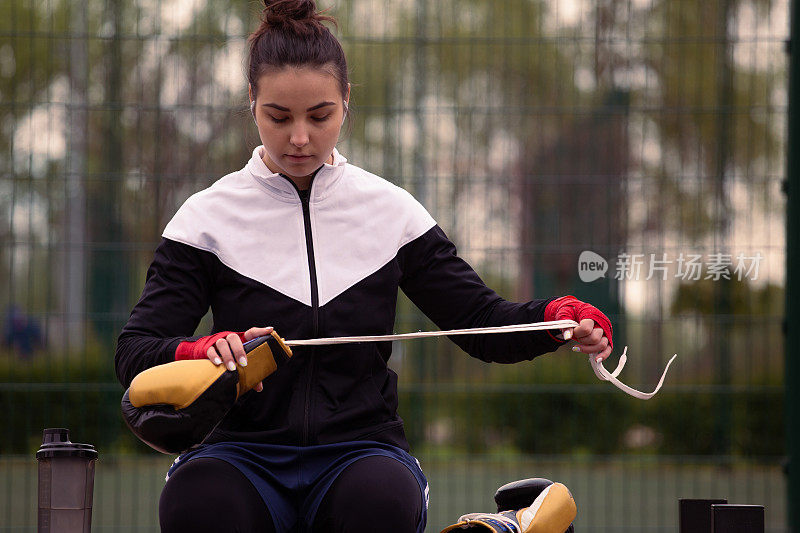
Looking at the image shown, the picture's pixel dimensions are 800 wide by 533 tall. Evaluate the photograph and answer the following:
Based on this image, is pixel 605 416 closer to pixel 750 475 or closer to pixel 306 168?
pixel 750 475

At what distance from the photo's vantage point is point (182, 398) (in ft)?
6.03

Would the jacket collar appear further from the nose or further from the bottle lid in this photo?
the bottle lid

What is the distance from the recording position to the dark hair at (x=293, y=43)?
2.12 m

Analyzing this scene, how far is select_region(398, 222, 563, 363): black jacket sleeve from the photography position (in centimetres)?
227

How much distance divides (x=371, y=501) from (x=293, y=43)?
2.79ft

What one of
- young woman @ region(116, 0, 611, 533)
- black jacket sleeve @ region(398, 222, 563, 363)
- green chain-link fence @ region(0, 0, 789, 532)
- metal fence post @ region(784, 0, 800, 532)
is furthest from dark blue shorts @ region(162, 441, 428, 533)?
metal fence post @ region(784, 0, 800, 532)

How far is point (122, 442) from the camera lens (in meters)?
4.78

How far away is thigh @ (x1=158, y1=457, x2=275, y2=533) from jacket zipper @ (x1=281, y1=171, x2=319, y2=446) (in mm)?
158

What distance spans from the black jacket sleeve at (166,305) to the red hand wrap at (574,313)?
2.16ft

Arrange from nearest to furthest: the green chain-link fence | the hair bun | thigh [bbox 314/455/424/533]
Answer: thigh [bbox 314/455/424/533] < the hair bun < the green chain-link fence

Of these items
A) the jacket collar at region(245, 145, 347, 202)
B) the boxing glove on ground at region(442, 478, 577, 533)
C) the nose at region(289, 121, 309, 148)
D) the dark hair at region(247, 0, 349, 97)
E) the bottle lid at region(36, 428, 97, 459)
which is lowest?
the boxing glove on ground at region(442, 478, 577, 533)

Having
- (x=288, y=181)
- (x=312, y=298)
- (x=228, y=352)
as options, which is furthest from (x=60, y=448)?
(x=288, y=181)

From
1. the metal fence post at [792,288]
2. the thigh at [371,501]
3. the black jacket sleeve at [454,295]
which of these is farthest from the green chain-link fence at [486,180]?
the thigh at [371,501]

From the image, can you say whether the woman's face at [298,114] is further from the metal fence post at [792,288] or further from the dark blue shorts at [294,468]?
the metal fence post at [792,288]
